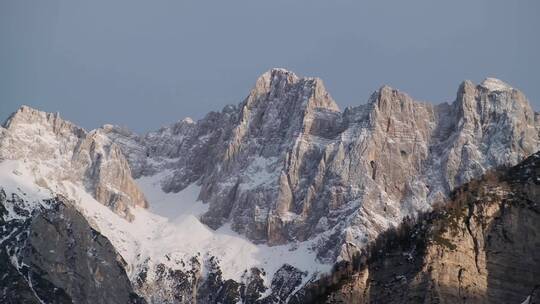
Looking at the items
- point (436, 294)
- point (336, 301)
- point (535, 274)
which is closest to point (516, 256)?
point (535, 274)

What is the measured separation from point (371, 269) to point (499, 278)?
14.9 m

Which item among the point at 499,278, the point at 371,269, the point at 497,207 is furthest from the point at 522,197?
the point at 371,269

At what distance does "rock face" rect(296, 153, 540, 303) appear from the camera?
119 m

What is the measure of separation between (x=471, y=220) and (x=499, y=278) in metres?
7.72

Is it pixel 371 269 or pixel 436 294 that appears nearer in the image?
pixel 436 294

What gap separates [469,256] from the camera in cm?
12131

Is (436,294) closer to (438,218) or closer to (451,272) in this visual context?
(451,272)

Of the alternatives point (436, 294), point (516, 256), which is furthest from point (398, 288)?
point (516, 256)

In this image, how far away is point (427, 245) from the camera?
121938 millimetres

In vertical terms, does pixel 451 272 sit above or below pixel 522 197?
below

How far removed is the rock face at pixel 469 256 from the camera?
11875 centimetres

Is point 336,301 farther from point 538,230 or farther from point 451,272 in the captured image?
point 538,230

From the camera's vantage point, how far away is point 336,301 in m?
126

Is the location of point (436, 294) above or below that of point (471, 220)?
below
